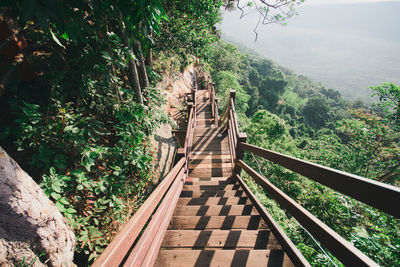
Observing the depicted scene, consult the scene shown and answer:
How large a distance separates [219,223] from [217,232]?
276 millimetres

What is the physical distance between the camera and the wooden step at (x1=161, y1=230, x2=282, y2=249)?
1.73 meters

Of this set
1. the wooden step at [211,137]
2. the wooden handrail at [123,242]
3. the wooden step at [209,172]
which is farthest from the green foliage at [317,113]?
the wooden handrail at [123,242]

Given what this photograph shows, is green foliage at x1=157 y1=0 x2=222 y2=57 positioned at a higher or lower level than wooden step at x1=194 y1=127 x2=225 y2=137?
higher

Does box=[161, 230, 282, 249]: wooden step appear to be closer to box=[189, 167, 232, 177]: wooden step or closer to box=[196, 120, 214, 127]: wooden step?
box=[189, 167, 232, 177]: wooden step

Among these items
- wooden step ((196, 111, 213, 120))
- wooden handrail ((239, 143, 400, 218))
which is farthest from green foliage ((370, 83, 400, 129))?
wooden handrail ((239, 143, 400, 218))

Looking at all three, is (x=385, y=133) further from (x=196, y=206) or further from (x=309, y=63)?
(x=309, y=63)

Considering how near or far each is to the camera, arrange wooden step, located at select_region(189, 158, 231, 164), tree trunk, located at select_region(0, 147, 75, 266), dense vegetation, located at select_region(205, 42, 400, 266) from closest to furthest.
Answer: tree trunk, located at select_region(0, 147, 75, 266) < dense vegetation, located at select_region(205, 42, 400, 266) < wooden step, located at select_region(189, 158, 231, 164)

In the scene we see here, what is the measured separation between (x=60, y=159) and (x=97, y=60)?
1532mm

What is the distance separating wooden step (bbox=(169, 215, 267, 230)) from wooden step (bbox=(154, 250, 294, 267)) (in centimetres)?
48

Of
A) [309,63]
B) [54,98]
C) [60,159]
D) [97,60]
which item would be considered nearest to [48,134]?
[60,159]

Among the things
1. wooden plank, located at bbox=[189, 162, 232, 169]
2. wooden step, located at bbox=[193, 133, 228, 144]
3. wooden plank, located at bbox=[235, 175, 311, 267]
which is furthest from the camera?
wooden step, located at bbox=[193, 133, 228, 144]

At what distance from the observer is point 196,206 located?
8.04 feet

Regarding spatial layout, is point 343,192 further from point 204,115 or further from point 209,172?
point 204,115

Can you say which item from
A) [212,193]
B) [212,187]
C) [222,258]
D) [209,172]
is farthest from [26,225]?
[209,172]
